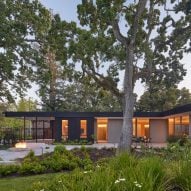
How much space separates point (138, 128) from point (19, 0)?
21.2 meters

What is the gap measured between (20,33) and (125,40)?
5.85 metres

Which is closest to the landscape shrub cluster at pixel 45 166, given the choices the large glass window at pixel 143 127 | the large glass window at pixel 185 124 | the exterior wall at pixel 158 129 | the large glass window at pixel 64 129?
the large glass window at pixel 185 124

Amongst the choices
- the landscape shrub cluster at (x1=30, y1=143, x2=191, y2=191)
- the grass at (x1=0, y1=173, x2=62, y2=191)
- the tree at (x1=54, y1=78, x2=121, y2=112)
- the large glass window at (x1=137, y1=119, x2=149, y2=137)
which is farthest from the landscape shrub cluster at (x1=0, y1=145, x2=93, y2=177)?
the tree at (x1=54, y1=78, x2=121, y2=112)

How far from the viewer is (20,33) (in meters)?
22.9

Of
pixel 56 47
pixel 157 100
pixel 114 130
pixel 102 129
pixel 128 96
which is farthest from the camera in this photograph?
pixel 157 100

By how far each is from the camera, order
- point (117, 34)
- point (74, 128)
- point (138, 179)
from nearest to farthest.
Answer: point (138, 179) < point (117, 34) < point (74, 128)

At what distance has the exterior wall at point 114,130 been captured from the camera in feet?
129

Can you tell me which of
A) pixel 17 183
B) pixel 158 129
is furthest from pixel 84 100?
pixel 17 183

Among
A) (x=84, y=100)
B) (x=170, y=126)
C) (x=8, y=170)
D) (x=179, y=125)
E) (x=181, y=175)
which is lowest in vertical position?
(x=8, y=170)

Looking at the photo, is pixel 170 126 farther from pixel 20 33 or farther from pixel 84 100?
pixel 20 33

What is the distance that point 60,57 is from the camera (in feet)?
71.5

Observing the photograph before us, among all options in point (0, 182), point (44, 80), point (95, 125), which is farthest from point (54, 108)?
point (0, 182)

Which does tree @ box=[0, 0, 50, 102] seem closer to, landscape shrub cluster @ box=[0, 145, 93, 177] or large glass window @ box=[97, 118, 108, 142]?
landscape shrub cluster @ box=[0, 145, 93, 177]

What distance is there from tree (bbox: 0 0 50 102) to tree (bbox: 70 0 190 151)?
10.5 feet
